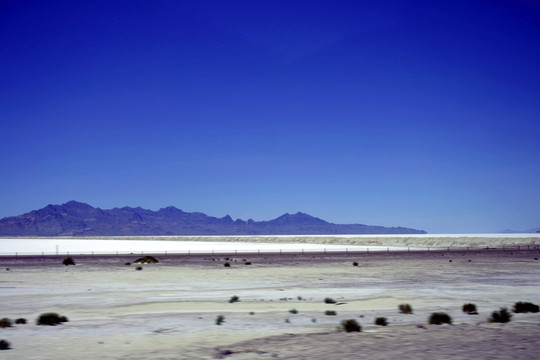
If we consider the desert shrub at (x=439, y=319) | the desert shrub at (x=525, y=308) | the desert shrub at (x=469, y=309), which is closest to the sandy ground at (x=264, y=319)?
the desert shrub at (x=469, y=309)

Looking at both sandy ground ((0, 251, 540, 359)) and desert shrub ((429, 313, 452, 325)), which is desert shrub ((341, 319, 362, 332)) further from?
desert shrub ((429, 313, 452, 325))

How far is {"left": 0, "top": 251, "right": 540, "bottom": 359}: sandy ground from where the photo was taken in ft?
42.4

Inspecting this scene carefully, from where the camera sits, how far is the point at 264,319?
61.2 ft

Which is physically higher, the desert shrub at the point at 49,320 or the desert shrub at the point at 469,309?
the desert shrub at the point at 49,320

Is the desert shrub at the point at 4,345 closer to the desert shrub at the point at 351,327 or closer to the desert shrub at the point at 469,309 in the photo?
the desert shrub at the point at 351,327

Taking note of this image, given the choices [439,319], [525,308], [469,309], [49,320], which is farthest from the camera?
[469,309]

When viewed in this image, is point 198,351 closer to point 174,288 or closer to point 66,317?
point 66,317

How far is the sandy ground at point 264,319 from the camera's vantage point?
12.9 metres

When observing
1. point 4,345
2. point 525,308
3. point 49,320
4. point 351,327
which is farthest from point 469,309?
point 4,345

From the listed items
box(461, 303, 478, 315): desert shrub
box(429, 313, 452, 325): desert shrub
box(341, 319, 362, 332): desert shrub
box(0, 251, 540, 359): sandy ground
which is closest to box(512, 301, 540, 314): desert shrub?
box(0, 251, 540, 359): sandy ground

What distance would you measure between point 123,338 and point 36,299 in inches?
511

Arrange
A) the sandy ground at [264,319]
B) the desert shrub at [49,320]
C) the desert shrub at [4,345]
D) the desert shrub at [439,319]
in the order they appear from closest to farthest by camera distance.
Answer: the sandy ground at [264,319] → the desert shrub at [4,345] → the desert shrub at [439,319] → the desert shrub at [49,320]

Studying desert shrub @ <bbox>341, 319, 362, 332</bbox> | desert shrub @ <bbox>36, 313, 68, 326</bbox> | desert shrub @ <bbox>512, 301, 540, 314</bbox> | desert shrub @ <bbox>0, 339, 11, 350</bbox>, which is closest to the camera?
desert shrub @ <bbox>0, 339, 11, 350</bbox>

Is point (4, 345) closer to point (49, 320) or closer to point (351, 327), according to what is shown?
point (49, 320)
